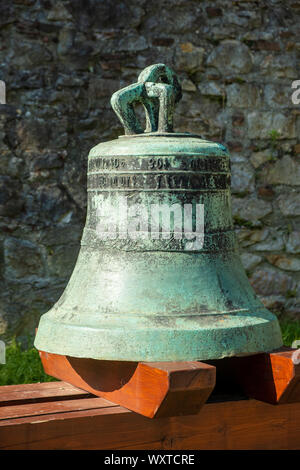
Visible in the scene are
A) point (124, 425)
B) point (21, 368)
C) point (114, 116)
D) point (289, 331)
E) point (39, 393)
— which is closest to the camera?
point (124, 425)

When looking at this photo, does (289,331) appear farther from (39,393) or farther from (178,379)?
(178,379)

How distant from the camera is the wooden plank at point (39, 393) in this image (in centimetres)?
168

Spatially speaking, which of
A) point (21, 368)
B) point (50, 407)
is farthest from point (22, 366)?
point (50, 407)

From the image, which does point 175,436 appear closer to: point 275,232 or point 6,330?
point 6,330

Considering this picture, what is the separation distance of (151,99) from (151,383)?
2.50 feet

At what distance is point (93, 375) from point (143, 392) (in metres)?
0.22

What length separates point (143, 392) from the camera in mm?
1487

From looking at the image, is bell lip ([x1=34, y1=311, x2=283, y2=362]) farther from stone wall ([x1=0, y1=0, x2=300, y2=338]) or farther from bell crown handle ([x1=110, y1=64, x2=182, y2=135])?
stone wall ([x1=0, y1=0, x2=300, y2=338])

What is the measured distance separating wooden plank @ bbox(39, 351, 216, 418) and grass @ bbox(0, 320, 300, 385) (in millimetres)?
1586

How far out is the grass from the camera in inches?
125

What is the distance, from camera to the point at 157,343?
149 centimetres

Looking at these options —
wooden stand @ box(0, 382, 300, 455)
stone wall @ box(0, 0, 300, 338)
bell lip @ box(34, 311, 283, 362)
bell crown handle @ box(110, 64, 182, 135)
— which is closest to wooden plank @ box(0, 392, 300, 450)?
wooden stand @ box(0, 382, 300, 455)

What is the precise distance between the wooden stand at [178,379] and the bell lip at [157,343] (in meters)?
0.03
